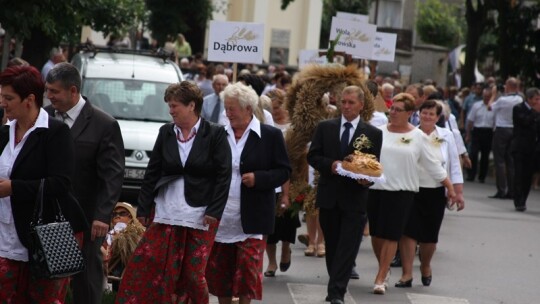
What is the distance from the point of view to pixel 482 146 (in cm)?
2772

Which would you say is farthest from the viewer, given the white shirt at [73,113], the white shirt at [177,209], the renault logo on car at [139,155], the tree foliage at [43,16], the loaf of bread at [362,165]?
the renault logo on car at [139,155]

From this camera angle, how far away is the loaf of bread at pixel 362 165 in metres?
11.4

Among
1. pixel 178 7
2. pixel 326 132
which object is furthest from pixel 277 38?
pixel 326 132

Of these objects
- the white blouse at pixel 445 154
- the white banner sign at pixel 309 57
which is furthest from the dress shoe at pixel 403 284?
the white banner sign at pixel 309 57

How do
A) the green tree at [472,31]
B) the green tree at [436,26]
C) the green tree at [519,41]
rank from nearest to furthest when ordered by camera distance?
1. the green tree at [519,41]
2. the green tree at [472,31]
3. the green tree at [436,26]

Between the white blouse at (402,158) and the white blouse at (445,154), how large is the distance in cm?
44

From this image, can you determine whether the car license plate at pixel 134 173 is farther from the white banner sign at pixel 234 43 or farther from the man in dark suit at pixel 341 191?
the man in dark suit at pixel 341 191

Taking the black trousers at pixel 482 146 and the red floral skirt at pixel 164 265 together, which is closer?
the red floral skirt at pixel 164 265

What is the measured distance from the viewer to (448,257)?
51.9 ft

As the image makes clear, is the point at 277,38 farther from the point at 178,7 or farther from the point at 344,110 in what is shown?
the point at 344,110

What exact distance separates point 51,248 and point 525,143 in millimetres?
16237

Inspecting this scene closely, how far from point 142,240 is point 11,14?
650cm

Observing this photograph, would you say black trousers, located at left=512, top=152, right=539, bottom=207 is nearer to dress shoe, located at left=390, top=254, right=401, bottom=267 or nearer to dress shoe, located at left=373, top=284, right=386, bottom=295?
dress shoe, located at left=390, top=254, right=401, bottom=267

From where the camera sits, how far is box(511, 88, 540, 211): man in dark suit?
73.6ft
